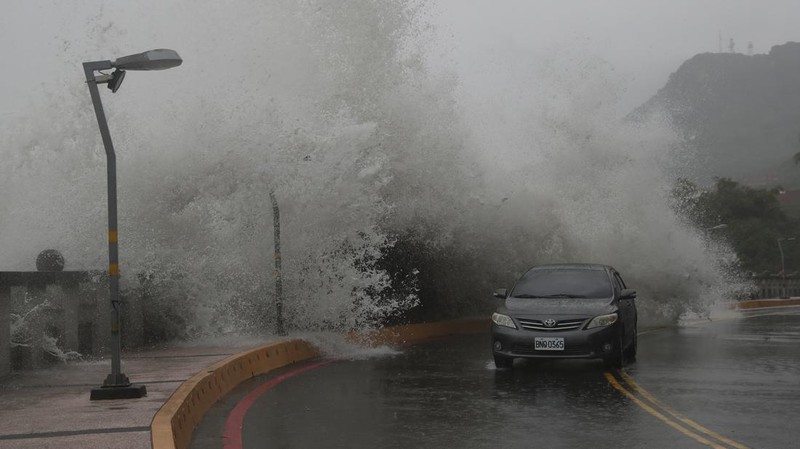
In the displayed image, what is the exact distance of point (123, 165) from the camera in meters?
19.1

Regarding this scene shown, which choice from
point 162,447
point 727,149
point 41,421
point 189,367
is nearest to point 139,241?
point 189,367

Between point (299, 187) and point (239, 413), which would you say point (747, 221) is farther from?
point (239, 413)

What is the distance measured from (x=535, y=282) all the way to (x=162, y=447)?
953cm

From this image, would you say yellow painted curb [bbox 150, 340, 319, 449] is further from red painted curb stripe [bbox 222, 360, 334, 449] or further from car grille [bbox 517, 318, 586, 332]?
car grille [bbox 517, 318, 586, 332]

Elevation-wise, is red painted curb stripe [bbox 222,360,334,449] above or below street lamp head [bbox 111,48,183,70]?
below

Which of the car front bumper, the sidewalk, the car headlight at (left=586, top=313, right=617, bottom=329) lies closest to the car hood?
the car headlight at (left=586, top=313, right=617, bottom=329)

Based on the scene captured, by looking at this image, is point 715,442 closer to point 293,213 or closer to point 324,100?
point 293,213

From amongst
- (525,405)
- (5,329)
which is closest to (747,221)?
(525,405)

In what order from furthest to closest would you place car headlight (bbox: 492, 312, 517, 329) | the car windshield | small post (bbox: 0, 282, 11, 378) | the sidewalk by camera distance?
the car windshield < car headlight (bbox: 492, 312, 517, 329) < small post (bbox: 0, 282, 11, 378) < the sidewalk

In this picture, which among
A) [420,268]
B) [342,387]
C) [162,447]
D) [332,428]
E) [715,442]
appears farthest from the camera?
[420,268]

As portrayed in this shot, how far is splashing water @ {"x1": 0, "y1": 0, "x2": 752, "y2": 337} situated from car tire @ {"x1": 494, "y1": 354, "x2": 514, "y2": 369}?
4.71 m

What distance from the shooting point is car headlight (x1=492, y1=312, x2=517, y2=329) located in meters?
14.3

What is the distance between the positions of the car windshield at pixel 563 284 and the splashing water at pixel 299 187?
3951 millimetres

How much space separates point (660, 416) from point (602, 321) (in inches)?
168
